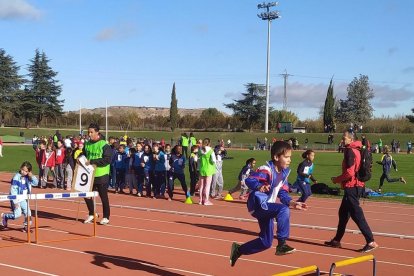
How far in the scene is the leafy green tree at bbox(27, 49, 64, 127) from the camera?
295ft

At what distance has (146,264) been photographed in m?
7.82

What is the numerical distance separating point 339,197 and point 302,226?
6.43 m

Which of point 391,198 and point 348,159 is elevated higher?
point 348,159

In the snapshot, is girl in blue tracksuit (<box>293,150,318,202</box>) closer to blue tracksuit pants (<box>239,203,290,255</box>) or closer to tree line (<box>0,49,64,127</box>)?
blue tracksuit pants (<box>239,203,290,255</box>)

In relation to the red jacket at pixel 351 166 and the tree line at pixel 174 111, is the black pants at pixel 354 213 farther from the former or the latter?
the tree line at pixel 174 111

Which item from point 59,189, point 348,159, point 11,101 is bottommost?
point 59,189

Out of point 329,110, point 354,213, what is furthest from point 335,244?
point 329,110

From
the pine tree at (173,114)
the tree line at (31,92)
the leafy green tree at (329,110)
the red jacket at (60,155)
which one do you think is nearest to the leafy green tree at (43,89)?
the tree line at (31,92)

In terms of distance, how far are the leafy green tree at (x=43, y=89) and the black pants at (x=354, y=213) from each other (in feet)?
281

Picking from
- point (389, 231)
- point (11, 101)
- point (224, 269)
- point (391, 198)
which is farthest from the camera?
point (11, 101)

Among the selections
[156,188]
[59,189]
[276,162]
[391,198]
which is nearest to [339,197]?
[391,198]

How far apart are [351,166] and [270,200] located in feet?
10.7

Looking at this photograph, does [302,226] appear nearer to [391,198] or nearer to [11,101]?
[391,198]

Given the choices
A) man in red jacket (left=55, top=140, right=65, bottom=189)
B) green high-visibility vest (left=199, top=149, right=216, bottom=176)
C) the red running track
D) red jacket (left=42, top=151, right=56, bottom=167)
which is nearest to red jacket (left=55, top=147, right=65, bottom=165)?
man in red jacket (left=55, top=140, right=65, bottom=189)
